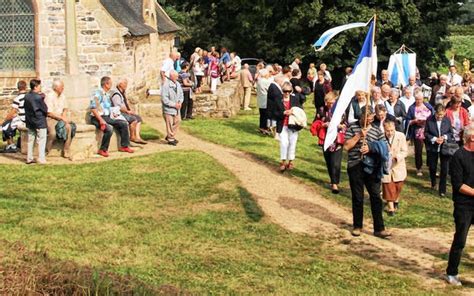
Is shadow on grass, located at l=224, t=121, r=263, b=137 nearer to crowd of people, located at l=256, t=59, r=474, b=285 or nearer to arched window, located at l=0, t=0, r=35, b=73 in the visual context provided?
crowd of people, located at l=256, t=59, r=474, b=285

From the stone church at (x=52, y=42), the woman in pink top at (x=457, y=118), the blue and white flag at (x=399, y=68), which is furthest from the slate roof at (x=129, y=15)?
the woman in pink top at (x=457, y=118)

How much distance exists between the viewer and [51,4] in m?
23.6

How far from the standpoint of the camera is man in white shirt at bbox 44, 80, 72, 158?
1495cm

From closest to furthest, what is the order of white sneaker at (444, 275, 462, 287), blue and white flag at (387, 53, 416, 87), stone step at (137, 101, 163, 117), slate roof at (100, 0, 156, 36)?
white sneaker at (444, 275, 462, 287)
stone step at (137, 101, 163, 117)
blue and white flag at (387, 53, 416, 87)
slate roof at (100, 0, 156, 36)

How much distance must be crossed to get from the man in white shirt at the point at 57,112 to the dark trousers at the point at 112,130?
0.78m

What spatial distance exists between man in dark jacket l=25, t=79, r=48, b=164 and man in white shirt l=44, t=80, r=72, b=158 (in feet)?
1.20

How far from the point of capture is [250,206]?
497 inches

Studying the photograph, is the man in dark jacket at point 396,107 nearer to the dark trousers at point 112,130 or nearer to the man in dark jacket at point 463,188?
the dark trousers at point 112,130

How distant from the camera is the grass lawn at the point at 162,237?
8.82 metres

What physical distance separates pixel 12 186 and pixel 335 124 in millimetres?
5898

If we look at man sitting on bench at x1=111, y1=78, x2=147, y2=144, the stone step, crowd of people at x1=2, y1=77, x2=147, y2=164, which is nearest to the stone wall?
the stone step

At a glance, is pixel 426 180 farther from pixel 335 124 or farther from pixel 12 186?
pixel 12 186

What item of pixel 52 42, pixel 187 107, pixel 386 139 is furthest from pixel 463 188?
pixel 52 42

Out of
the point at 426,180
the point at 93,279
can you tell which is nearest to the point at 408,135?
the point at 426,180
